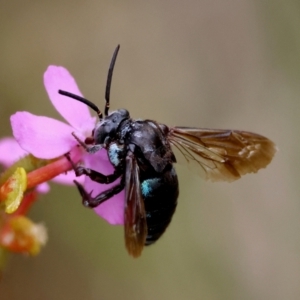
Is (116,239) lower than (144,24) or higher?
lower

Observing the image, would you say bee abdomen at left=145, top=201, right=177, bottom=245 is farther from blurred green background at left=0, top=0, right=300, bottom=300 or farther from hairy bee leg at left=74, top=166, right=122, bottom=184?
blurred green background at left=0, top=0, right=300, bottom=300

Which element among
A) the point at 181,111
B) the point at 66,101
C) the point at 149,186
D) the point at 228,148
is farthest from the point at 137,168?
the point at 181,111

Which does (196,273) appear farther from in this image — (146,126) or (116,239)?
(146,126)

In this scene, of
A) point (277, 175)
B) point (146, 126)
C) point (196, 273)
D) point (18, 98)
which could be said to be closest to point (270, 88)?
point (277, 175)

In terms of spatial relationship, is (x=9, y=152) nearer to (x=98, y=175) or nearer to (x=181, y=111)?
(x=98, y=175)

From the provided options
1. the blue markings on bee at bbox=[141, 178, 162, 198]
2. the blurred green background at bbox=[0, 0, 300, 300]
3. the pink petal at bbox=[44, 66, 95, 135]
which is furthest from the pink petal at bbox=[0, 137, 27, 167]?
the blurred green background at bbox=[0, 0, 300, 300]

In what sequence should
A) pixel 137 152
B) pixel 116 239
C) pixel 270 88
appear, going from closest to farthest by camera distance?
pixel 137 152 < pixel 116 239 < pixel 270 88

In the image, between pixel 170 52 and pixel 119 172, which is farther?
pixel 170 52
